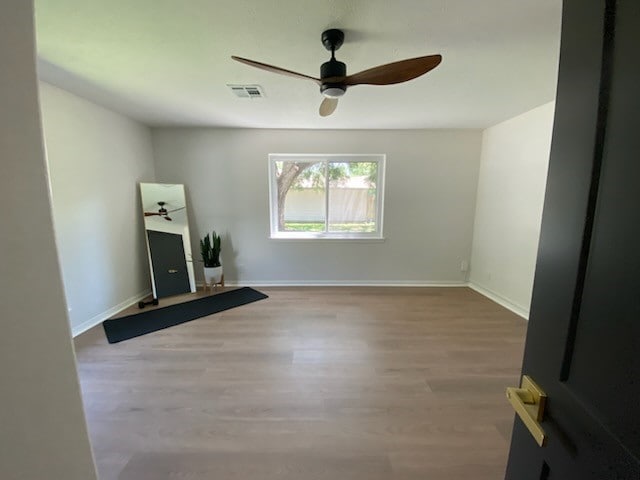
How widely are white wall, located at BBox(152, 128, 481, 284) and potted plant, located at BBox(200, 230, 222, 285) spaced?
26cm

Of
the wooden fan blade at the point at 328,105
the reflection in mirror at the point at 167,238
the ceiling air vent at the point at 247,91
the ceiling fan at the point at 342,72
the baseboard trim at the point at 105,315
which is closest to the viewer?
the ceiling fan at the point at 342,72

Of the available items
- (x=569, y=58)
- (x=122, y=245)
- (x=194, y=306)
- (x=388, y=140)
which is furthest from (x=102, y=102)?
(x=569, y=58)

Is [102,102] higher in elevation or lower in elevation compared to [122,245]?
higher

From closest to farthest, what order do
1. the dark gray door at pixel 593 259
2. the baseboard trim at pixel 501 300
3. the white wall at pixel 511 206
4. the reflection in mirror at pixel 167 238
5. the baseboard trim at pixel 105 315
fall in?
the dark gray door at pixel 593 259, the baseboard trim at pixel 105 315, the white wall at pixel 511 206, the baseboard trim at pixel 501 300, the reflection in mirror at pixel 167 238

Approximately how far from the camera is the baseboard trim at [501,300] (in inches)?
122

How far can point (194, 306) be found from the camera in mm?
3350

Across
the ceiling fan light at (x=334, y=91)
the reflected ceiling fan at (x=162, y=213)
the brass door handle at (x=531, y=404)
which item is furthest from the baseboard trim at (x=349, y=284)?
the brass door handle at (x=531, y=404)

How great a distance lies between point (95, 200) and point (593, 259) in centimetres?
395

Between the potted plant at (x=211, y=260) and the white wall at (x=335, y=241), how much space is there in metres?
0.26

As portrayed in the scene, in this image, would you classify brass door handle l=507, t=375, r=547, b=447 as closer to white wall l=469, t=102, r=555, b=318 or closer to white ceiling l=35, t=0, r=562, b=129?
white ceiling l=35, t=0, r=562, b=129

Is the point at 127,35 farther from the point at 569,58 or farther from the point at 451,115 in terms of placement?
the point at 451,115

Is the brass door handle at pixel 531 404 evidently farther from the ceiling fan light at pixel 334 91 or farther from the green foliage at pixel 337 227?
the green foliage at pixel 337 227

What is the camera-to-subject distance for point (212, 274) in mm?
3803

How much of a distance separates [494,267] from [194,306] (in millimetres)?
4109
